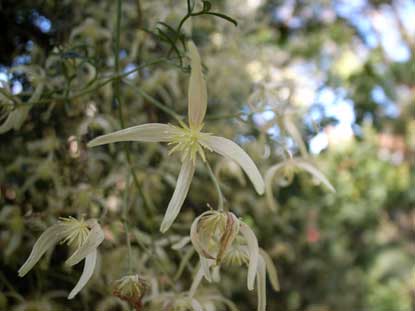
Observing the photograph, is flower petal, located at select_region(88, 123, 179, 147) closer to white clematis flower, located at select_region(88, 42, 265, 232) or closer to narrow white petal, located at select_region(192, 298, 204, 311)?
white clematis flower, located at select_region(88, 42, 265, 232)

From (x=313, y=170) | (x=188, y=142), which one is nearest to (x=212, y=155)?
(x=313, y=170)

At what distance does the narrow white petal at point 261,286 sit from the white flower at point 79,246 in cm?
14

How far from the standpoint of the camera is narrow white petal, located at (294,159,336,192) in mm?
522

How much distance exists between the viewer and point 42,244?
404mm

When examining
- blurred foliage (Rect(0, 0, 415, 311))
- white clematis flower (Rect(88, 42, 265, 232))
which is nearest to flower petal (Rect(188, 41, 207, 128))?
white clematis flower (Rect(88, 42, 265, 232))

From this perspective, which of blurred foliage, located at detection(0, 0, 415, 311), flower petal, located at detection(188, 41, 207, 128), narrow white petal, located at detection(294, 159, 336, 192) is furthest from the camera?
blurred foliage, located at detection(0, 0, 415, 311)

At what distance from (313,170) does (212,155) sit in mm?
488

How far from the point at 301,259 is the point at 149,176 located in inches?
35.1

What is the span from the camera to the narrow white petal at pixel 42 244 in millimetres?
385

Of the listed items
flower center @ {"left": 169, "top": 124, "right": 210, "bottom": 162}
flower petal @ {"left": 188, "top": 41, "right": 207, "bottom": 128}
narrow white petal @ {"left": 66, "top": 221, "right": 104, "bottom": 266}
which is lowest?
narrow white petal @ {"left": 66, "top": 221, "right": 104, "bottom": 266}

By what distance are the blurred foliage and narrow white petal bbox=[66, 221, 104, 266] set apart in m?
0.12

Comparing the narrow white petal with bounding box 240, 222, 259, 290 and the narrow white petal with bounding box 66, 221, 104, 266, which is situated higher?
the narrow white petal with bounding box 66, 221, 104, 266

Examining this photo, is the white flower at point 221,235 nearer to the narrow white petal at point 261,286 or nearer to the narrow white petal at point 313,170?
the narrow white petal at point 261,286

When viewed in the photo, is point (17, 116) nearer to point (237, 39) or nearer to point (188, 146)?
point (188, 146)
